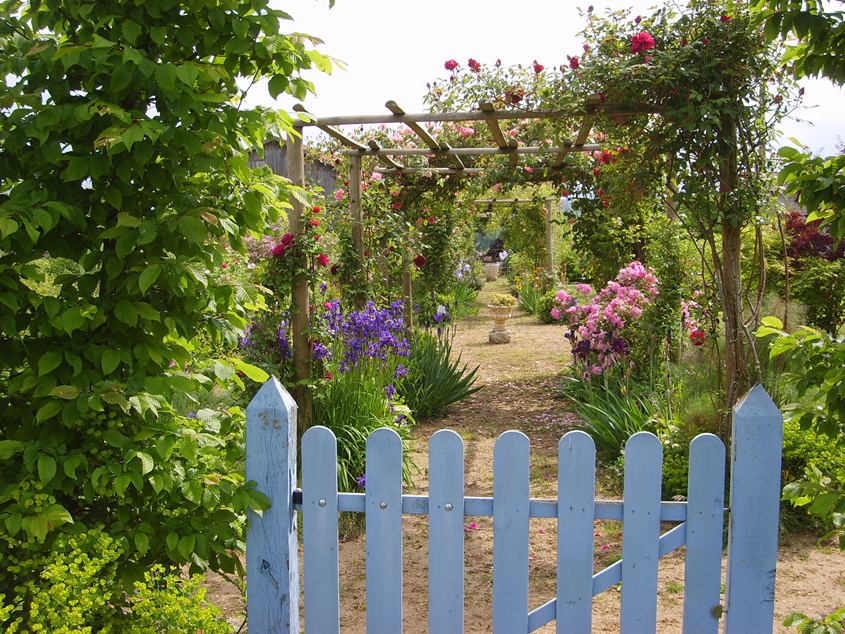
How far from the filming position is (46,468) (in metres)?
1.82

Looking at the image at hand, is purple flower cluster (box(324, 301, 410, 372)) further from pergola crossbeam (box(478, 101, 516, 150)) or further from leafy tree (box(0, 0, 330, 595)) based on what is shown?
leafy tree (box(0, 0, 330, 595))

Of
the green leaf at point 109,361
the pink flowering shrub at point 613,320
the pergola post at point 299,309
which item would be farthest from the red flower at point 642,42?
the green leaf at point 109,361

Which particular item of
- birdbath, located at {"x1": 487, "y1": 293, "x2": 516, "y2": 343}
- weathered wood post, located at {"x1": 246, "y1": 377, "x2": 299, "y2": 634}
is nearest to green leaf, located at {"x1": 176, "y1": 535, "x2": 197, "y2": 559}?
weathered wood post, located at {"x1": 246, "y1": 377, "x2": 299, "y2": 634}

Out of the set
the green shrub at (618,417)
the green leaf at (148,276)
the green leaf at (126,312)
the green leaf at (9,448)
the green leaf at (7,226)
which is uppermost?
the green leaf at (7,226)

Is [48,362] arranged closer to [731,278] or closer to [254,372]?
[254,372]

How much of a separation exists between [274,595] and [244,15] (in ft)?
5.01

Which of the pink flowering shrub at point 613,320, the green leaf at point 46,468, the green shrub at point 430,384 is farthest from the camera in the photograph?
the green shrub at point 430,384

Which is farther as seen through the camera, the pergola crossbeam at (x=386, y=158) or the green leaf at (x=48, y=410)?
the pergola crossbeam at (x=386, y=158)

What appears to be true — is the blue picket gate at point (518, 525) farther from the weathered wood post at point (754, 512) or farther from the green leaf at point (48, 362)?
the green leaf at point (48, 362)

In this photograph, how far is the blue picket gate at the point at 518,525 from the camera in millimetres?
1961

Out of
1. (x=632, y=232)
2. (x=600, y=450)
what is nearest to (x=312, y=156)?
(x=632, y=232)

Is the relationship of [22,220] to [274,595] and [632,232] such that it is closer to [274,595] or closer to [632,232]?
[274,595]

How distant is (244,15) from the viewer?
6.58ft

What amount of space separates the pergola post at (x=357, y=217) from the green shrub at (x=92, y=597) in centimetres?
491
